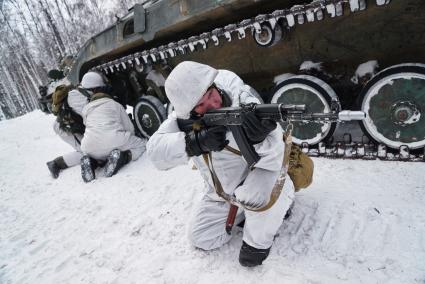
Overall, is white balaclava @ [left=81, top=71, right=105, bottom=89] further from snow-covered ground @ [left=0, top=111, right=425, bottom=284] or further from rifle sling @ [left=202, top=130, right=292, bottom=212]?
rifle sling @ [left=202, top=130, right=292, bottom=212]

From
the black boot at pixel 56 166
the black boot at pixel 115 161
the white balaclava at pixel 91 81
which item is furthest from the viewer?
the black boot at pixel 56 166

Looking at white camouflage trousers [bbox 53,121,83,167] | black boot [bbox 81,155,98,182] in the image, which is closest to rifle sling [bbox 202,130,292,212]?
black boot [bbox 81,155,98,182]

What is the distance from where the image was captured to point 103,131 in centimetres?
548

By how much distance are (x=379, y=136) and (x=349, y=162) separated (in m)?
0.43

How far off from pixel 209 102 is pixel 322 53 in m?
2.12

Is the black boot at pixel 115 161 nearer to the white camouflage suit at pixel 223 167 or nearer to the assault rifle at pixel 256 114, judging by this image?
the white camouflage suit at pixel 223 167

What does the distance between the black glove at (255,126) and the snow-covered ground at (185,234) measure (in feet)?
3.57

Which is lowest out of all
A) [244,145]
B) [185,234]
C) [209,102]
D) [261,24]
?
[185,234]

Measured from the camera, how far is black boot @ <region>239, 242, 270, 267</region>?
2582 millimetres

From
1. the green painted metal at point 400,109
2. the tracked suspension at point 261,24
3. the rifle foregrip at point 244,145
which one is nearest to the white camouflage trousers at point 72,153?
the tracked suspension at point 261,24

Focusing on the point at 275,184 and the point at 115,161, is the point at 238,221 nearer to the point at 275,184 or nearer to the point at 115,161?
the point at 275,184

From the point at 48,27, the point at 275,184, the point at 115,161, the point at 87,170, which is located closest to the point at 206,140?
the point at 275,184

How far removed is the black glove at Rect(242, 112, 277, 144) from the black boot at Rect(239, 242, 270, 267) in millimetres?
939

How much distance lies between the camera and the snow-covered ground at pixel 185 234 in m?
2.46
